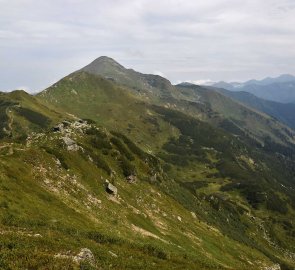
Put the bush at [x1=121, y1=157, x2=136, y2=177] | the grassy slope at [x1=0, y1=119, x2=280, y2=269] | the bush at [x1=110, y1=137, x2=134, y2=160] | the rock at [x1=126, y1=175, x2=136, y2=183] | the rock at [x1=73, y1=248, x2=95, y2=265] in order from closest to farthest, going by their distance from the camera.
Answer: the rock at [x1=73, y1=248, x2=95, y2=265] → the grassy slope at [x1=0, y1=119, x2=280, y2=269] → the rock at [x1=126, y1=175, x2=136, y2=183] → the bush at [x1=121, y1=157, x2=136, y2=177] → the bush at [x1=110, y1=137, x2=134, y2=160]

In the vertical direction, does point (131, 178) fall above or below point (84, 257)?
below

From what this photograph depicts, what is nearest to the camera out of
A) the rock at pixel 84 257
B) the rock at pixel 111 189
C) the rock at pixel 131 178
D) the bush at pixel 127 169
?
the rock at pixel 84 257

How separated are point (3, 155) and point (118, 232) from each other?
26307 millimetres

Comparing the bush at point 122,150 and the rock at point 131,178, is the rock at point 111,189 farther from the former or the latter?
the bush at point 122,150

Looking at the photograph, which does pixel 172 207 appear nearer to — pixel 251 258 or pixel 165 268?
pixel 251 258

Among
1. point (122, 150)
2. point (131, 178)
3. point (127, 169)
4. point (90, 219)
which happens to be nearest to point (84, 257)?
point (90, 219)

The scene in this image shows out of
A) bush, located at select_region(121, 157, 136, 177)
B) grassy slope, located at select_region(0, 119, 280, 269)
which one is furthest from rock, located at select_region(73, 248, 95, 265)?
bush, located at select_region(121, 157, 136, 177)

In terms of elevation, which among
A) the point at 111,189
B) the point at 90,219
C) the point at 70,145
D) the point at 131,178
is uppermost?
the point at 70,145

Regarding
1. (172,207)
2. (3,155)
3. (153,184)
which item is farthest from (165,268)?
(153,184)

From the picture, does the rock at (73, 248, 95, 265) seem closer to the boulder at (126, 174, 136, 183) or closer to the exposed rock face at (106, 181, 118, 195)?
the exposed rock face at (106, 181, 118, 195)

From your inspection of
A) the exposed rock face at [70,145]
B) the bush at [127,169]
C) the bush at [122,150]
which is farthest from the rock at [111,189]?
the bush at [122,150]

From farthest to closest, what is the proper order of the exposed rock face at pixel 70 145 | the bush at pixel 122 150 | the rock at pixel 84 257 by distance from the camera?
the bush at pixel 122 150
the exposed rock face at pixel 70 145
the rock at pixel 84 257

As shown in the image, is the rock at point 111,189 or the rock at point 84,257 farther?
the rock at point 111,189

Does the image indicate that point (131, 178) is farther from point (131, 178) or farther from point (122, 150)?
point (122, 150)
